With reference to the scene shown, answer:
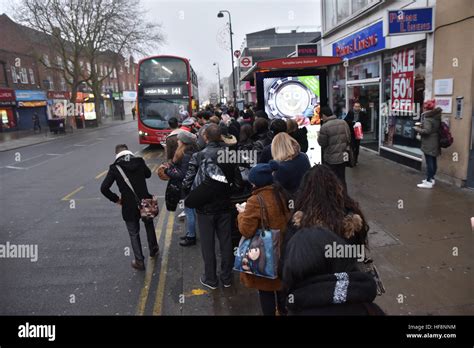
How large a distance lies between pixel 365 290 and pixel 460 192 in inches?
244

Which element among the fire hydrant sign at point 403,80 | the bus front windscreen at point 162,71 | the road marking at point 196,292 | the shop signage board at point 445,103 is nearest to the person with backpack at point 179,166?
the road marking at point 196,292

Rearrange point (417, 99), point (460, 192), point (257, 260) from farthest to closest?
point (417, 99)
point (460, 192)
point (257, 260)

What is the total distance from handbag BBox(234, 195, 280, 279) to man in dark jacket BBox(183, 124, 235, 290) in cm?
110

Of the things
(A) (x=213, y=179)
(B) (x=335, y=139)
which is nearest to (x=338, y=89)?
(B) (x=335, y=139)

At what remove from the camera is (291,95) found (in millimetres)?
7688

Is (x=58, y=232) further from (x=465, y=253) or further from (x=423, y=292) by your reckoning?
(x=465, y=253)

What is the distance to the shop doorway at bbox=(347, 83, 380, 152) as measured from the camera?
11520 millimetres

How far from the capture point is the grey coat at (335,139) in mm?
6266

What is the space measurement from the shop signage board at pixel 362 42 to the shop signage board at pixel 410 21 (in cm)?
227

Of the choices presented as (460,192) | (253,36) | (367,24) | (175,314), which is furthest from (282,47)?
(175,314)

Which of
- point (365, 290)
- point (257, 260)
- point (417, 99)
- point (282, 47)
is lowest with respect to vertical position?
point (257, 260)

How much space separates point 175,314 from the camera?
12.1 ft

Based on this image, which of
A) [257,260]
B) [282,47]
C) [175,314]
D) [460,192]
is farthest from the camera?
[282,47]

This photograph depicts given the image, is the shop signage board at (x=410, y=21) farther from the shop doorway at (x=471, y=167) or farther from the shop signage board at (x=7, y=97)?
the shop signage board at (x=7, y=97)
